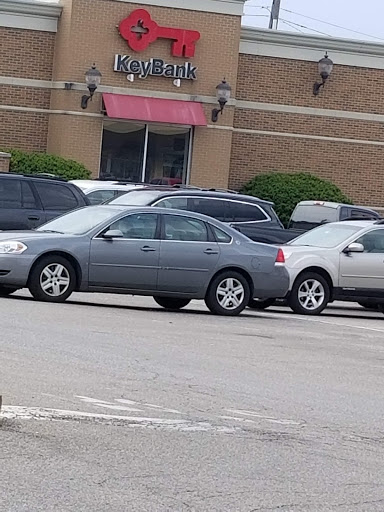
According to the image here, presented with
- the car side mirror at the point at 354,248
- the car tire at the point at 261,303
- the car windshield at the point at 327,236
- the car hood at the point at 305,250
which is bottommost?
the car tire at the point at 261,303

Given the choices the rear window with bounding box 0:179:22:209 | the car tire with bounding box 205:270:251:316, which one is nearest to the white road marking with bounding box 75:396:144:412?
the car tire with bounding box 205:270:251:316

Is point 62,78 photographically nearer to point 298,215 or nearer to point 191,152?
point 191,152

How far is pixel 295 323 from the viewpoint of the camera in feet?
61.2

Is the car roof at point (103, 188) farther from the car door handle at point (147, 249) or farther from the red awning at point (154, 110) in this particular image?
the red awning at point (154, 110)

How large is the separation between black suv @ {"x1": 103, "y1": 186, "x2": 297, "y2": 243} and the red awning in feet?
35.0

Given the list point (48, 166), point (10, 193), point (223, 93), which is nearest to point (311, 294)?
point (10, 193)

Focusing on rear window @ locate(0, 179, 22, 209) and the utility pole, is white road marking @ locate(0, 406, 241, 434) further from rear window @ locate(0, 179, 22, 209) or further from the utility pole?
the utility pole

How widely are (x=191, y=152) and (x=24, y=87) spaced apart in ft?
16.5

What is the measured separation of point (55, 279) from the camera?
17469 mm

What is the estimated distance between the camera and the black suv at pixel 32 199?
70.9 feet

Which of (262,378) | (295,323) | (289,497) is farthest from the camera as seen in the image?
(295,323)

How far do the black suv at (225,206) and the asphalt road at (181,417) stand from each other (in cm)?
628

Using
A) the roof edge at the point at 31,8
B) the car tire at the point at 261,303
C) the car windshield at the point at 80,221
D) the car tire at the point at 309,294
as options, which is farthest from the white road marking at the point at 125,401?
the roof edge at the point at 31,8

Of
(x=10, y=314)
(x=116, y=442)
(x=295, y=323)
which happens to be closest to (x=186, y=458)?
(x=116, y=442)
